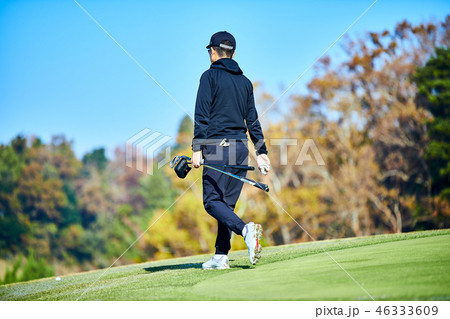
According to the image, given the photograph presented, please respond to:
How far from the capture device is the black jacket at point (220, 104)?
5016mm

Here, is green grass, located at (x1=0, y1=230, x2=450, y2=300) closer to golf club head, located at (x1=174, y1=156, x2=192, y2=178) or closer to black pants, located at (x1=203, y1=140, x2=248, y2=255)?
black pants, located at (x1=203, y1=140, x2=248, y2=255)

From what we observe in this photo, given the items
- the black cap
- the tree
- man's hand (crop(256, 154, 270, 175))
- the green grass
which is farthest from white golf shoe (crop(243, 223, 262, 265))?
the tree

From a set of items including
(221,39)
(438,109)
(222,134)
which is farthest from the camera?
(438,109)

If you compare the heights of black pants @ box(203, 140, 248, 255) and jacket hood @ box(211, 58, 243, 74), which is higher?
jacket hood @ box(211, 58, 243, 74)

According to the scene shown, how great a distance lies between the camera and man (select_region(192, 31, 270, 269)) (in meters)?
5.00

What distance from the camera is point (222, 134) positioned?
509cm

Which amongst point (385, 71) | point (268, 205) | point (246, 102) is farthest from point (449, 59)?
point (246, 102)

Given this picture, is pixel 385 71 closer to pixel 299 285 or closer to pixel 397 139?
pixel 397 139

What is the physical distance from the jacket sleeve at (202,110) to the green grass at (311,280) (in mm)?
1231

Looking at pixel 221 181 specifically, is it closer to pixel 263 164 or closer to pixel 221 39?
pixel 263 164

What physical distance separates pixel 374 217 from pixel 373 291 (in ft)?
97.1

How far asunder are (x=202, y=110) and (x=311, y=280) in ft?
6.33

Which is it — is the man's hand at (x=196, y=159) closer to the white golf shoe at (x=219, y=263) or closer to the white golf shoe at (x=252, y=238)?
the white golf shoe at (x=252, y=238)
